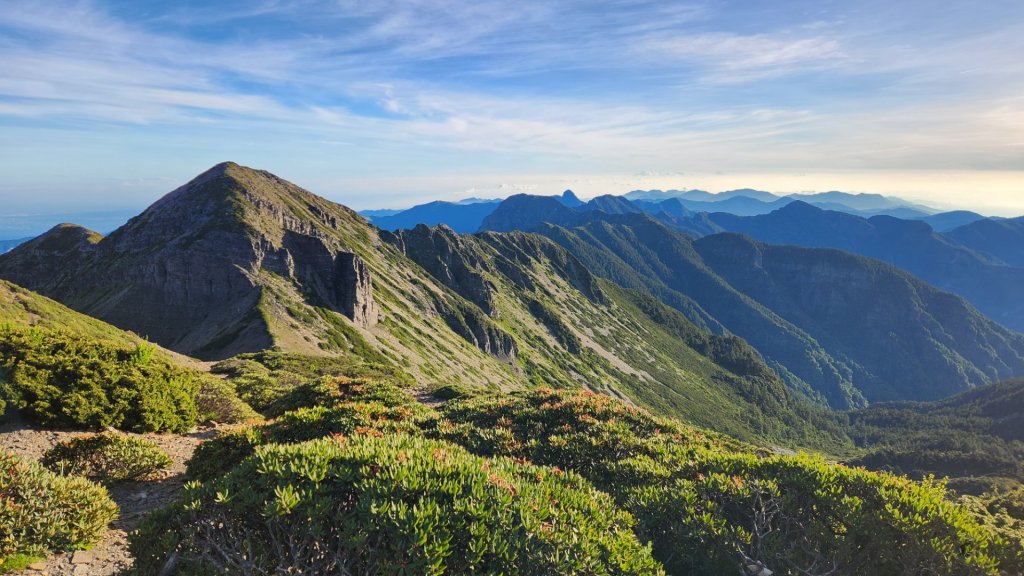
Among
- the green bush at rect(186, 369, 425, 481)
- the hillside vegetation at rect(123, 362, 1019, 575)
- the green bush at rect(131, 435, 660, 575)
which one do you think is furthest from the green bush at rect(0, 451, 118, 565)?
the green bush at rect(186, 369, 425, 481)

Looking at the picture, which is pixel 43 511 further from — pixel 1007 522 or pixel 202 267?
pixel 202 267

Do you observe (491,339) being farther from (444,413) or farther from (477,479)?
(477,479)

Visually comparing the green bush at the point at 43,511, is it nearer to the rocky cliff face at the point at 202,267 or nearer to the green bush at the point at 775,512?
the green bush at the point at 775,512

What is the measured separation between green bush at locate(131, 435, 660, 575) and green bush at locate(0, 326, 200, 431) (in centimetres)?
1409

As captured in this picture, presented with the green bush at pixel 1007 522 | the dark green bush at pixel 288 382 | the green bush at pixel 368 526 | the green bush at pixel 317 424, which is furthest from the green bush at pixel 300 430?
the green bush at pixel 1007 522

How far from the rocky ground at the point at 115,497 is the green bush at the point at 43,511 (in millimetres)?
373

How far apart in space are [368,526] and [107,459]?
12525 mm

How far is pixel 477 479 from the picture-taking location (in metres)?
10.6

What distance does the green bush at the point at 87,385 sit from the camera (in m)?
18.5

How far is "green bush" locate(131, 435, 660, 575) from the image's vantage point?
8.67 m

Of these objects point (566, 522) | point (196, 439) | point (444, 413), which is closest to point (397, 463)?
point (566, 522)

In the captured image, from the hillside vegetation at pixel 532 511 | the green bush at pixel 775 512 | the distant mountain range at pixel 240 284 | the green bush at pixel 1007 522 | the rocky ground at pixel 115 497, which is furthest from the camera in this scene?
the distant mountain range at pixel 240 284

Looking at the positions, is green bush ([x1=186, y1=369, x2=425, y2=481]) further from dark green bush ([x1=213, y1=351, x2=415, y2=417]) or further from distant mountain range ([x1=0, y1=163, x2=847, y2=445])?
distant mountain range ([x1=0, y1=163, x2=847, y2=445])

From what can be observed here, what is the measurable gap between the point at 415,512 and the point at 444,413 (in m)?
16.1
